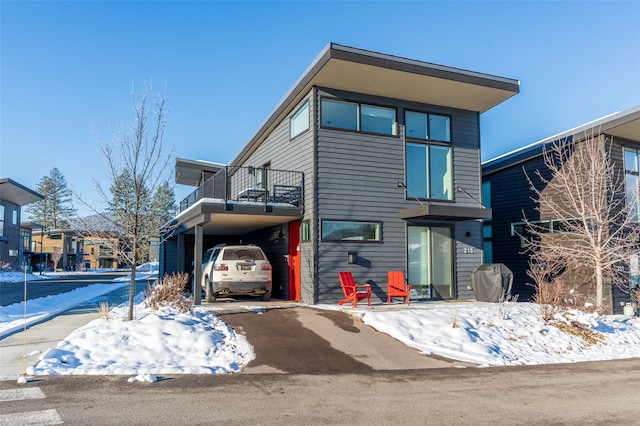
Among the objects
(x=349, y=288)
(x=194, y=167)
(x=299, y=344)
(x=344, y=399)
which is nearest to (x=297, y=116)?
(x=349, y=288)

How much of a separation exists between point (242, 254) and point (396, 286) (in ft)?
13.8

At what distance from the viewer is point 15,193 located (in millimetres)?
37188

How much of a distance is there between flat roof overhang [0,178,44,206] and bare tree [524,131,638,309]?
3485 cm

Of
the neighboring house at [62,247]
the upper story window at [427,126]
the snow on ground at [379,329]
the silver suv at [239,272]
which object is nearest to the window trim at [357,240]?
the silver suv at [239,272]

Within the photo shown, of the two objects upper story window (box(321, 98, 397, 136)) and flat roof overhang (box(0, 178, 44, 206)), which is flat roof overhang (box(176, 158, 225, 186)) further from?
flat roof overhang (box(0, 178, 44, 206))

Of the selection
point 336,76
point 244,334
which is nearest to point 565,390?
point 244,334

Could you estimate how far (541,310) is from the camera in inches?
413

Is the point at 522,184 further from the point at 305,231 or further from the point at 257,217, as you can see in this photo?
the point at 257,217

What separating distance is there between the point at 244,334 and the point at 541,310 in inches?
255

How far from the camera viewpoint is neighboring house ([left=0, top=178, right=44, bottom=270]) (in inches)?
1415

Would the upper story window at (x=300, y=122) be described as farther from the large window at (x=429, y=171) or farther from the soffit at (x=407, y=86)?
the large window at (x=429, y=171)

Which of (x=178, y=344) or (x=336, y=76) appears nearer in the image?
(x=178, y=344)

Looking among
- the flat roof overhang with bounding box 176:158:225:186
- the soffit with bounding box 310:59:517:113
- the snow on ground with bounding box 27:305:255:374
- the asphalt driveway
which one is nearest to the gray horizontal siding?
the soffit with bounding box 310:59:517:113

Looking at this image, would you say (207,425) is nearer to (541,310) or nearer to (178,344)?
(178,344)
